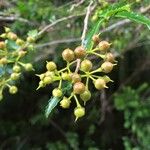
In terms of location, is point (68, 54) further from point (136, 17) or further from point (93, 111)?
point (93, 111)

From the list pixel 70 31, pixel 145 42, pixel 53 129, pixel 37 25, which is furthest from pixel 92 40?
pixel 53 129

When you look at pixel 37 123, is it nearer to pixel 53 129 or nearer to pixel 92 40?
pixel 53 129

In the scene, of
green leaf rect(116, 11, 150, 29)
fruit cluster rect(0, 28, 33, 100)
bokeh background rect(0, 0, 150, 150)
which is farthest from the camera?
bokeh background rect(0, 0, 150, 150)

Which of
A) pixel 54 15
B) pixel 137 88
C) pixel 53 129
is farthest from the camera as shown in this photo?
pixel 53 129

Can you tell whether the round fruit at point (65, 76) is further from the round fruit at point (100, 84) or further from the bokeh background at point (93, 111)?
the bokeh background at point (93, 111)

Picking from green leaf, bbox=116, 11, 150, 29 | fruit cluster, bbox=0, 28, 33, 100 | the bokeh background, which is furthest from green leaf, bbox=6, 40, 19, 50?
the bokeh background

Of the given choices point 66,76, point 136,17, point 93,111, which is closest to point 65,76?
point 66,76

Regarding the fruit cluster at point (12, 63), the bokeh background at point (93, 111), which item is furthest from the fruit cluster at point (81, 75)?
the bokeh background at point (93, 111)

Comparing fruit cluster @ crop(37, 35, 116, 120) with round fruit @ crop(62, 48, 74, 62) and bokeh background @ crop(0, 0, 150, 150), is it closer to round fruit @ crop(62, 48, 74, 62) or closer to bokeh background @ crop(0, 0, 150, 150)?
round fruit @ crop(62, 48, 74, 62)
